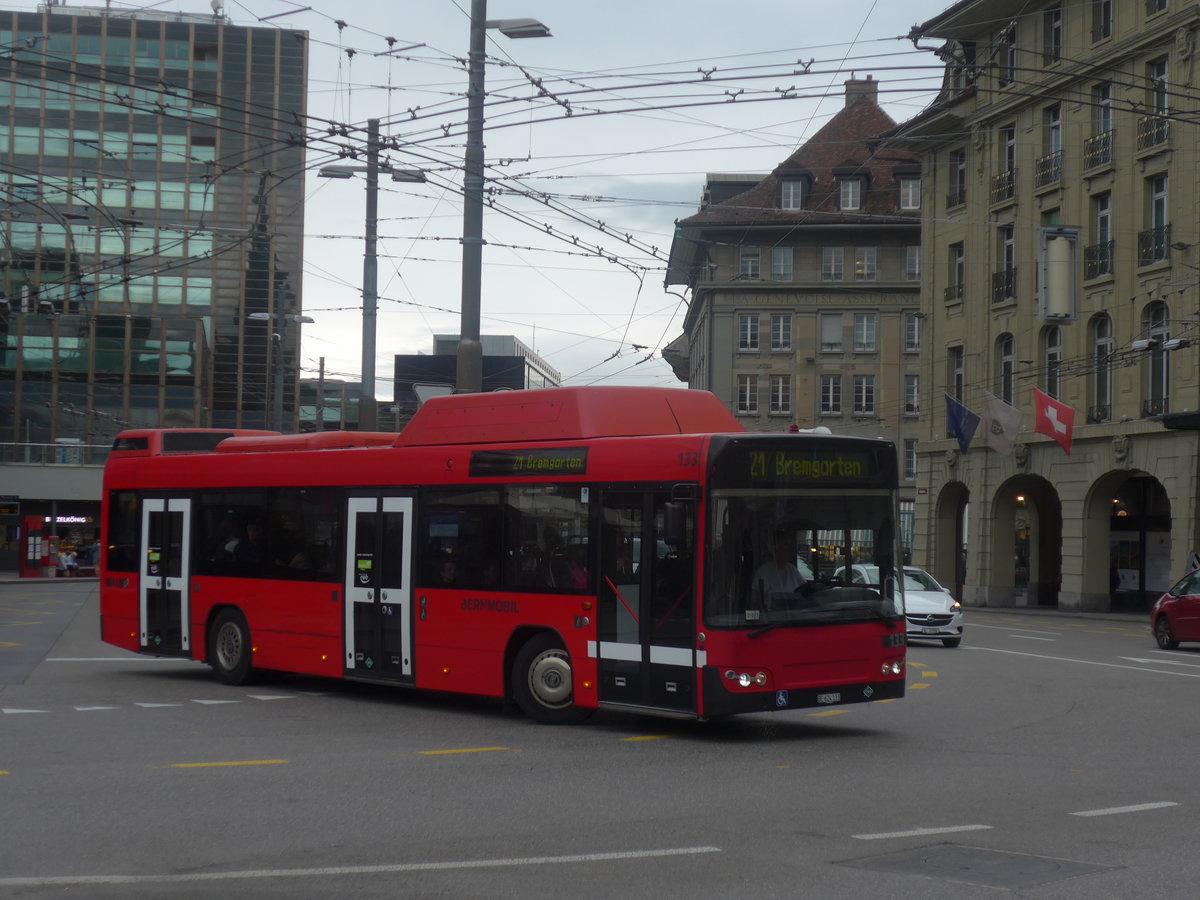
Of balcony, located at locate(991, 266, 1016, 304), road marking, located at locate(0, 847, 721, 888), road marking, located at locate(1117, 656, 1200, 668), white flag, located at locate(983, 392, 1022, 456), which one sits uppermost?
balcony, located at locate(991, 266, 1016, 304)

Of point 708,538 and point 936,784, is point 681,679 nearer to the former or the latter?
point 708,538

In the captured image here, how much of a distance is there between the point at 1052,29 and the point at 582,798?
41.2m

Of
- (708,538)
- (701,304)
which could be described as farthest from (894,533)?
(701,304)

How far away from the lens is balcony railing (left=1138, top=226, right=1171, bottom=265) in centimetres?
4150

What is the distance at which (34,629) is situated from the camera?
93.9ft

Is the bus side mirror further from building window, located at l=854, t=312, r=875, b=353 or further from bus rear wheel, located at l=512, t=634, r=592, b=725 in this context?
building window, located at l=854, t=312, r=875, b=353

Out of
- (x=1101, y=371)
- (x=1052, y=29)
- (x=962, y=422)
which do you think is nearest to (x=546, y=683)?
(x=962, y=422)

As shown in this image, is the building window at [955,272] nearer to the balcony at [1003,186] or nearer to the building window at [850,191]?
the balcony at [1003,186]

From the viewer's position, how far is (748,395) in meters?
73.4

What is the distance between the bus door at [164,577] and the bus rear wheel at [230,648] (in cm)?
50

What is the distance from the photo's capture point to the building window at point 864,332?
73875mm

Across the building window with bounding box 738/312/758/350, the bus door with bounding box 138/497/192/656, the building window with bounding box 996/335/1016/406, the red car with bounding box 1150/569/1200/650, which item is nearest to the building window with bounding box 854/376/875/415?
the building window with bounding box 738/312/758/350

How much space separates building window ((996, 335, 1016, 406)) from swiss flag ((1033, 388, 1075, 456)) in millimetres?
6129

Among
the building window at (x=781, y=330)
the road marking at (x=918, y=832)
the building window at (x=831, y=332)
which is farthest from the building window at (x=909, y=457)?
the road marking at (x=918, y=832)
